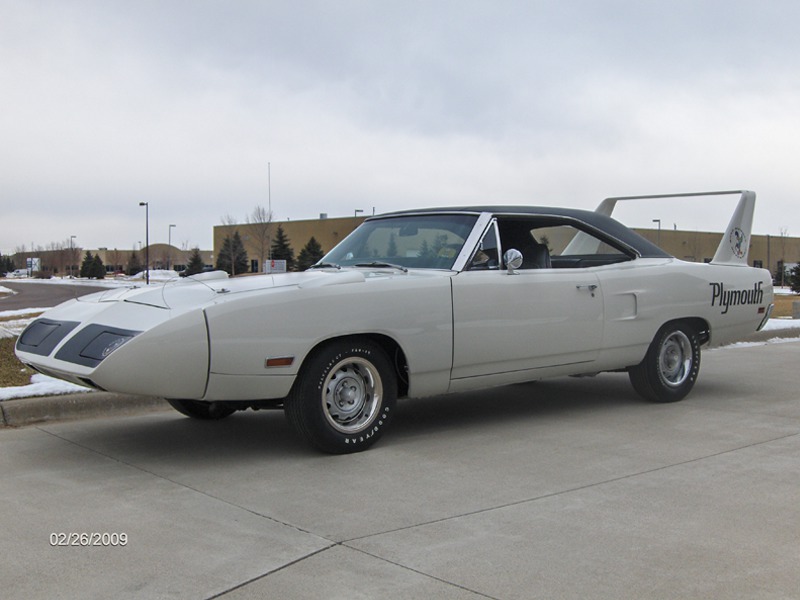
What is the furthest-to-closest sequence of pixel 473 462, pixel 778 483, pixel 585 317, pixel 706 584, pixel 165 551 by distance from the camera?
pixel 585 317
pixel 473 462
pixel 778 483
pixel 165 551
pixel 706 584

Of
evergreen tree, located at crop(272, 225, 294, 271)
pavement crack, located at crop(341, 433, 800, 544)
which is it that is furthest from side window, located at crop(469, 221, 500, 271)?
evergreen tree, located at crop(272, 225, 294, 271)

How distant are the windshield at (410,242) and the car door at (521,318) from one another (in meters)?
0.20

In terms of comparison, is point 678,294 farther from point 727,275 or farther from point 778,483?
point 778,483

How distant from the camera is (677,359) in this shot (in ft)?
23.8

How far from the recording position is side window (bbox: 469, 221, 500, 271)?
5.86 m

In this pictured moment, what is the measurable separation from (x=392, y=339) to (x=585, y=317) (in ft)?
5.83

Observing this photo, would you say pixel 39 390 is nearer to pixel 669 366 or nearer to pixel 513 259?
pixel 513 259

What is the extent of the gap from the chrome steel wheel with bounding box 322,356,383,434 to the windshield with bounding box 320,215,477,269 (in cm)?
102

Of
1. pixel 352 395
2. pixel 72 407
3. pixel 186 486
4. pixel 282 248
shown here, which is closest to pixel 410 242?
pixel 352 395

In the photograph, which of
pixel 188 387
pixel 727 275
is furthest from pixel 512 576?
pixel 727 275

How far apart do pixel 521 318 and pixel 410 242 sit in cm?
98

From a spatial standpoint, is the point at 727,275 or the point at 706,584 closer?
the point at 706,584

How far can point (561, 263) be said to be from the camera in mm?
7430
